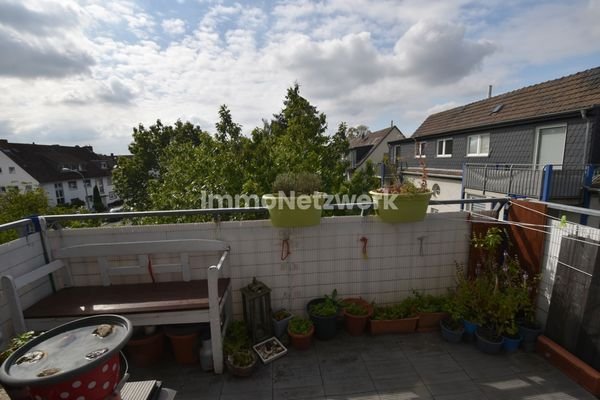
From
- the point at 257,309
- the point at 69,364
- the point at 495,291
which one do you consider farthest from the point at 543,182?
the point at 69,364

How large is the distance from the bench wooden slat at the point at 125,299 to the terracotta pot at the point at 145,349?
403mm

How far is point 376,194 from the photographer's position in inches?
112

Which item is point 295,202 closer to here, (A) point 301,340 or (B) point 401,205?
(B) point 401,205

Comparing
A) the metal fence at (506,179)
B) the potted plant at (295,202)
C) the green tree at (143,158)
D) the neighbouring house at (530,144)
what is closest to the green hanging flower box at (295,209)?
the potted plant at (295,202)

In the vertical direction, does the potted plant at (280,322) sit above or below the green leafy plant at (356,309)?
below

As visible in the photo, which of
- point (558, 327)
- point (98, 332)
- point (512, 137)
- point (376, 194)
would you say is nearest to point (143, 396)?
point (98, 332)

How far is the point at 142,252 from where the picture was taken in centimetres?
275

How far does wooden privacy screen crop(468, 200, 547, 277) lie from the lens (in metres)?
2.78

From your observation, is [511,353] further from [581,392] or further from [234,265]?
[234,265]

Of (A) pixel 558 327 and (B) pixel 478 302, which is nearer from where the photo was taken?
(A) pixel 558 327

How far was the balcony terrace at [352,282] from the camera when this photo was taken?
90.7 inches

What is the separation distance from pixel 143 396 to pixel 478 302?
300 centimetres

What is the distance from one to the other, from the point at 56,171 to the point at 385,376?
34715mm

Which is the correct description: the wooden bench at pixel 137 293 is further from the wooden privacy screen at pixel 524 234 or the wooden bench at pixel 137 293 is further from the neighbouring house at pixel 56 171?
the neighbouring house at pixel 56 171
